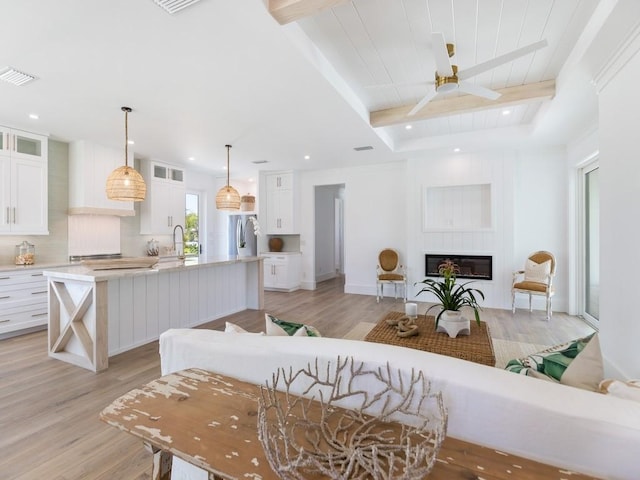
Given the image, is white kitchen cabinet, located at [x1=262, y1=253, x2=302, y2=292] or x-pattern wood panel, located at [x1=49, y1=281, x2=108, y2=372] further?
white kitchen cabinet, located at [x1=262, y1=253, x2=302, y2=292]

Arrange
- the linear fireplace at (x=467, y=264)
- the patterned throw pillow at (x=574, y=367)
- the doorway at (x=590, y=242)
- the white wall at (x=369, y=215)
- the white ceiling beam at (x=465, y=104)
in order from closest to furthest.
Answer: the patterned throw pillow at (x=574, y=367) → the white ceiling beam at (x=465, y=104) → the doorway at (x=590, y=242) → the linear fireplace at (x=467, y=264) → the white wall at (x=369, y=215)

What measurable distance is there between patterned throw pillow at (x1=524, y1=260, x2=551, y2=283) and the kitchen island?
4.67 m

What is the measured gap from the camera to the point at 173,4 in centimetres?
193

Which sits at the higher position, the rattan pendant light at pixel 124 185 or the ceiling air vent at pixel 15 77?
the ceiling air vent at pixel 15 77

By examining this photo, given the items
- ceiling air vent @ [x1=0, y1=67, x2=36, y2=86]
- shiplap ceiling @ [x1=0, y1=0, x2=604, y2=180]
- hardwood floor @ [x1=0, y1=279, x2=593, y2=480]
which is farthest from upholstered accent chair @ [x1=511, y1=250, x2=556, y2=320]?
ceiling air vent @ [x1=0, y1=67, x2=36, y2=86]

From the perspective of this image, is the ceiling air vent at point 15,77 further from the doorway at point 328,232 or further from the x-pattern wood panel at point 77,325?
the doorway at point 328,232

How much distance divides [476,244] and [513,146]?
172cm

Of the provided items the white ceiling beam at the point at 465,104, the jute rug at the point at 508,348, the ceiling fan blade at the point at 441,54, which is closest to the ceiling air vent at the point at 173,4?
the ceiling fan blade at the point at 441,54

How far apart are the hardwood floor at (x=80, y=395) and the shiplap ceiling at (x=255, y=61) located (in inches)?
107

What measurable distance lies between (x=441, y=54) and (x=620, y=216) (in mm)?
1842

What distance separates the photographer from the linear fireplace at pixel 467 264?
17.8 feet

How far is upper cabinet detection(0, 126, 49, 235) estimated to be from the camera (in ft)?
13.4

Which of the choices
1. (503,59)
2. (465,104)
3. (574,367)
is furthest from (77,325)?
(465,104)

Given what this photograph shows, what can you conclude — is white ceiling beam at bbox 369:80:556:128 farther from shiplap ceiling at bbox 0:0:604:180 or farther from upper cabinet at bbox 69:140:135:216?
upper cabinet at bbox 69:140:135:216
